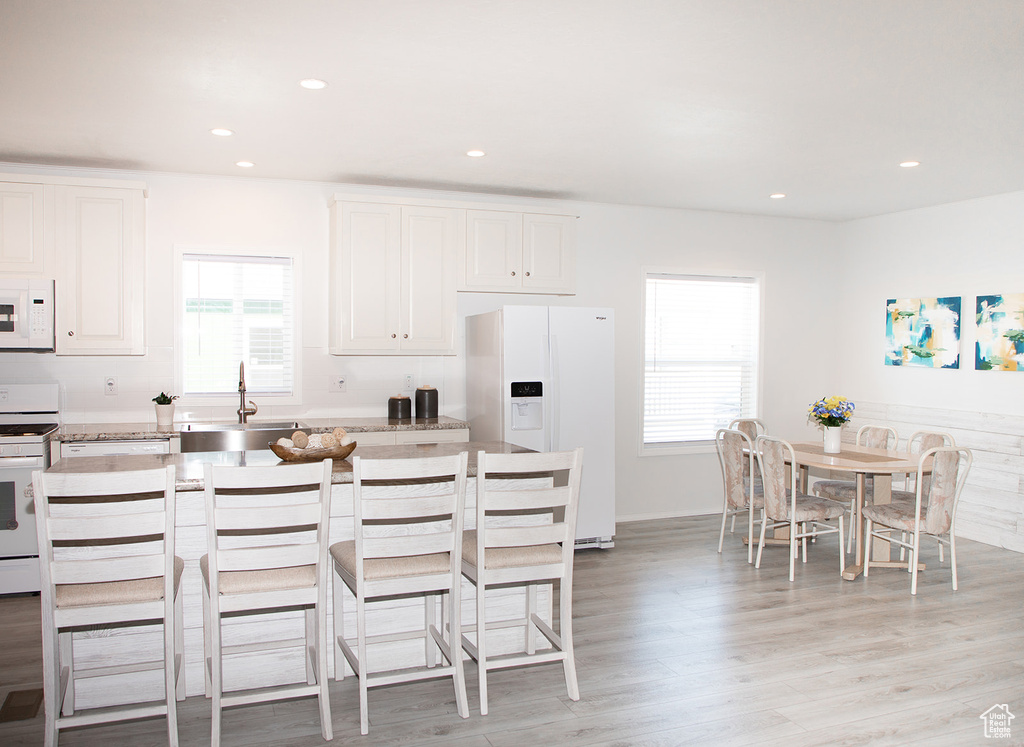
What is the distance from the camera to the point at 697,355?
6707 mm

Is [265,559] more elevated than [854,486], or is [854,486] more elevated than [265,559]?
[265,559]

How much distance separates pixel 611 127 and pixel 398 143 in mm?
1245

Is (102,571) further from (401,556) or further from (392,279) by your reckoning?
(392,279)

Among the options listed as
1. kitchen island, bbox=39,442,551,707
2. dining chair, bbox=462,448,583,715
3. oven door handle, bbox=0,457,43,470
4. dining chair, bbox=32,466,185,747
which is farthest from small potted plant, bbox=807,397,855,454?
oven door handle, bbox=0,457,43,470

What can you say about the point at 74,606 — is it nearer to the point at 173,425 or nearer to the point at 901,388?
the point at 173,425

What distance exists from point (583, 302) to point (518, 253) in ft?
2.73

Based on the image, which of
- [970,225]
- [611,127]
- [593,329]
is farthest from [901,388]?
[611,127]

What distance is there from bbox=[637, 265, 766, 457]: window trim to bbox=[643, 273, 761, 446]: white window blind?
32 millimetres

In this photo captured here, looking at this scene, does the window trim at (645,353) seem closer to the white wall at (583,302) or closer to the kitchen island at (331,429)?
the white wall at (583,302)

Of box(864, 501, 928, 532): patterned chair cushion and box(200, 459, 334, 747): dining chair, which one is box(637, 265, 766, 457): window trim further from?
box(200, 459, 334, 747): dining chair

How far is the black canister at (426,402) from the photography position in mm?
5566

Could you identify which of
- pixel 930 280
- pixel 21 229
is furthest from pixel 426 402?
pixel 930 280

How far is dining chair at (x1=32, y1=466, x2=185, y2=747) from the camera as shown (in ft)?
8.00

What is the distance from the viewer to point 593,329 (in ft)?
18.0
